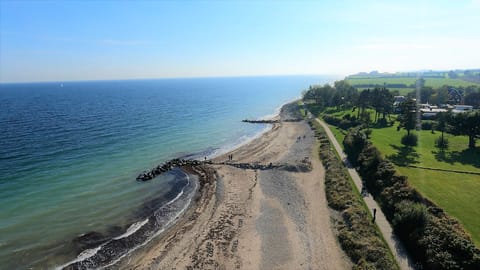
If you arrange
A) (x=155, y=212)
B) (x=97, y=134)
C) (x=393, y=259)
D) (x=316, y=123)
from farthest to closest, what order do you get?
(x=316, y=123) < (x=97, y=134) < (x=155, y=212) < (x=393, y=259)

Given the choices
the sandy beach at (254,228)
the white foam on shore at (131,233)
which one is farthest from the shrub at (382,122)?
the white foam on shore at (131,233)

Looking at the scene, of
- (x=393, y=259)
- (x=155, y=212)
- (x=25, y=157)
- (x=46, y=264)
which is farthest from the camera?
(x=25, y=157)

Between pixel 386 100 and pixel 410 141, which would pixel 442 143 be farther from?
pixel 386 100

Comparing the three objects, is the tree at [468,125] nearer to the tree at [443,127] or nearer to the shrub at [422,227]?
the tree at [443,127]

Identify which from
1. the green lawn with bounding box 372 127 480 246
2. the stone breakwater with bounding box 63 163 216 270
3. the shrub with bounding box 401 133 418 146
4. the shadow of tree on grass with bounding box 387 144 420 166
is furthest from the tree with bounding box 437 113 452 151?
the stone breakwater with bounding box 63 163 216 270

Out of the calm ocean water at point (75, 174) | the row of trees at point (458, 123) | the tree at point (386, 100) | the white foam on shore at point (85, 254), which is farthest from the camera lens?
the tree at point (386, 100)

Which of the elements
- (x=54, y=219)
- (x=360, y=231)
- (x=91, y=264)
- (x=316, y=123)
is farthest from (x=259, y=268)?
(x=316, y=123)

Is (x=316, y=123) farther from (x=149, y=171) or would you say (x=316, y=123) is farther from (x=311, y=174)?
(x=149, y=171)
